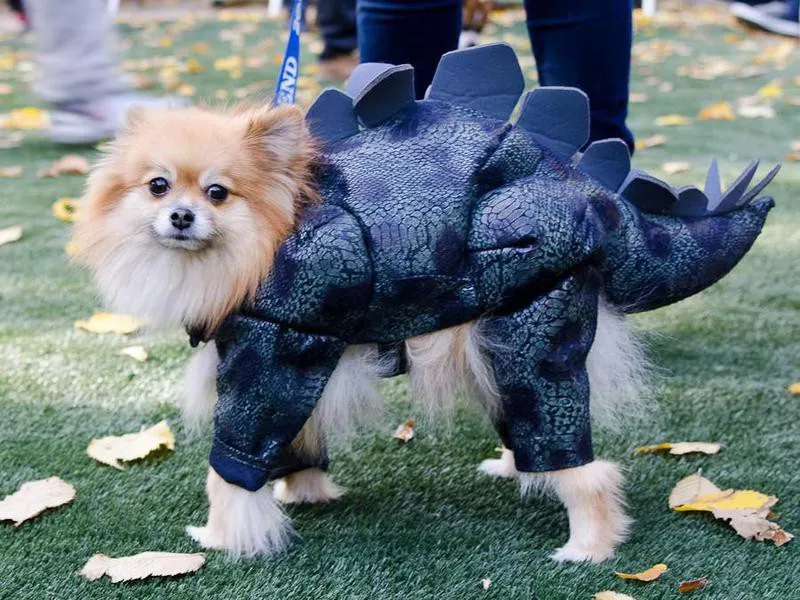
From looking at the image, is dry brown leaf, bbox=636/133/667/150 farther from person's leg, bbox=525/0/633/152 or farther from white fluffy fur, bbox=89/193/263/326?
white fluffy fur, bbox=89/193/263/326

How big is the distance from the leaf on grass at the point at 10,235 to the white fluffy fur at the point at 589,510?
2.31m

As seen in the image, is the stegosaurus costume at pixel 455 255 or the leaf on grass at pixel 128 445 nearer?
the stegosaurus costume at pixel 455 255

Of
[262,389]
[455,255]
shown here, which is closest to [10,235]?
[262,389]

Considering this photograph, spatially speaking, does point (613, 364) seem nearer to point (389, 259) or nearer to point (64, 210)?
point (389, 259)

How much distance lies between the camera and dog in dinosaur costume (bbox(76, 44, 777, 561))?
1578 mm

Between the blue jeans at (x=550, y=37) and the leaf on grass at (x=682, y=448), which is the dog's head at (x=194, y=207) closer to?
the blue jeans at (x=550, y=37)

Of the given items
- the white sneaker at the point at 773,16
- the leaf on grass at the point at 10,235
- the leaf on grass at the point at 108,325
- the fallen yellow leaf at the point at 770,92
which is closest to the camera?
the leaf on grass at the point at 108,325

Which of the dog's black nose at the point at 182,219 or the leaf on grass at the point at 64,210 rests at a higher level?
the dog's black nose at the point at 182,219

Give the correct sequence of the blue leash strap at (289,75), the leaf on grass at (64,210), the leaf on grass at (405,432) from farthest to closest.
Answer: the leaf on grass at (64,210)
the leaf on grass at (405,432)
the blue leash strap at (289,75)

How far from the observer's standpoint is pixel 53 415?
2.27 meters

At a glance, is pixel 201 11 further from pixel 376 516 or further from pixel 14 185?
pixel 376 516

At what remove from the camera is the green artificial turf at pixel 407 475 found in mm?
1674

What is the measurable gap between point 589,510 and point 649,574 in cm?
14

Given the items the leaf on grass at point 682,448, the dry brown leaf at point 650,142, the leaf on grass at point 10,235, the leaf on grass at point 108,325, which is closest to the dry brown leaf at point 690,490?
the leaf on grass at point 682,448
